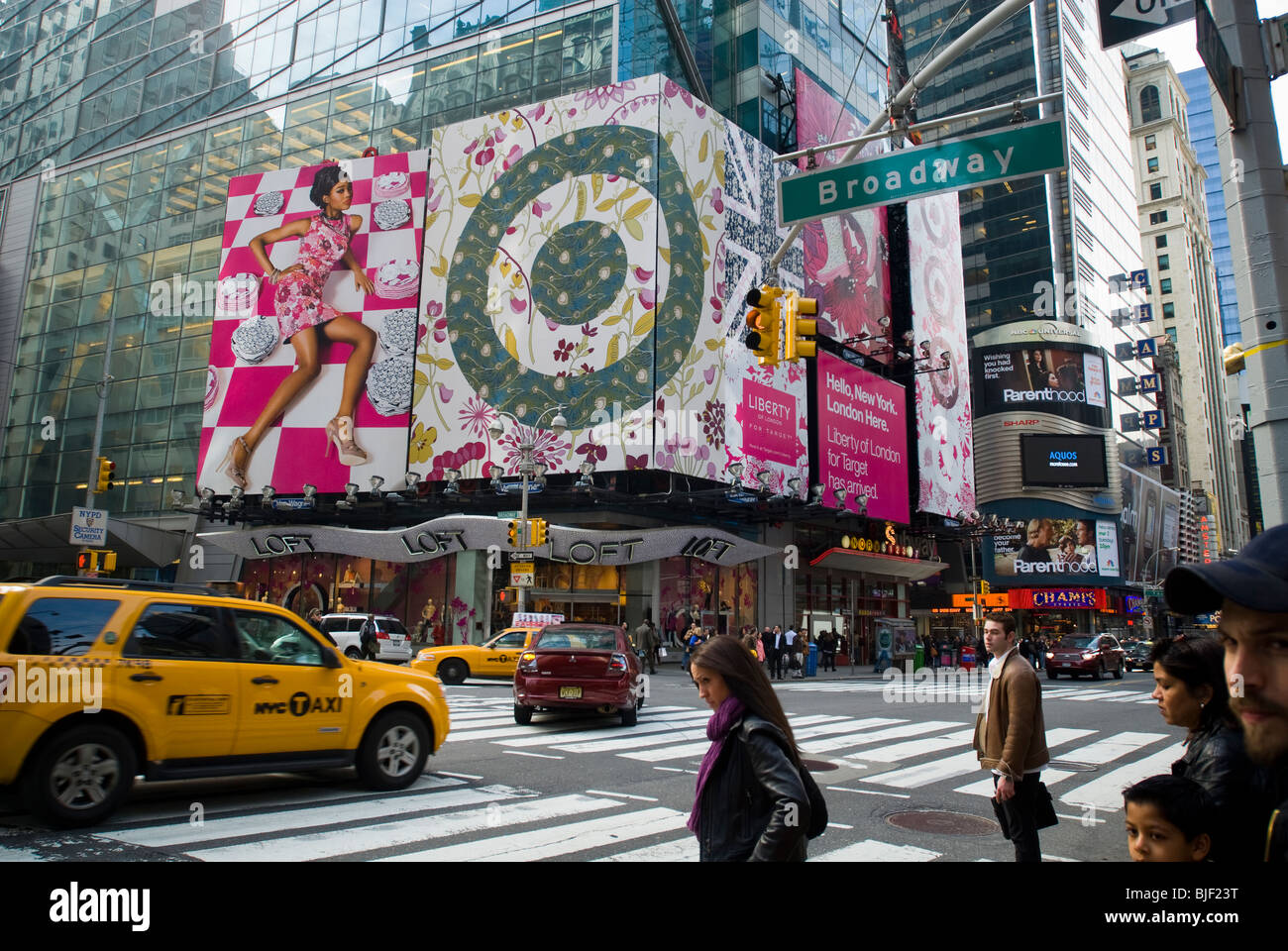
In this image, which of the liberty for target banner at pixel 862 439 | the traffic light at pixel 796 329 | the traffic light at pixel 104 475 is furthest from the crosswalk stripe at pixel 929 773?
the liberty for target banner at pixel 862 439

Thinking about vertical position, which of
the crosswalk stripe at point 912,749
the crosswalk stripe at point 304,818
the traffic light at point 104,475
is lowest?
the crosswalk stripe at point 912,749

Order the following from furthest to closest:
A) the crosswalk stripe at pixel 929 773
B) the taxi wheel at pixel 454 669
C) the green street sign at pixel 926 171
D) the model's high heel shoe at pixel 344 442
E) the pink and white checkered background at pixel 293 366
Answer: the pink and white checkered background at pixel 293 366 < the model's high heel shoe at pixel 344 442 < the taxi wheel at pixel 454 669 < the crosswalk stripe at pixel 929 773 < the green street sign at pixel 926 171

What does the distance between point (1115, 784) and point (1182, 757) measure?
7393 millimetres

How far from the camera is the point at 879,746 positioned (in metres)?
12.5

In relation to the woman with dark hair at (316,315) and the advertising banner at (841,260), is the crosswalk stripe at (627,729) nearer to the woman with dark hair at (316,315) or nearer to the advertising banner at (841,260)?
the woman with dark hair at (316,315)

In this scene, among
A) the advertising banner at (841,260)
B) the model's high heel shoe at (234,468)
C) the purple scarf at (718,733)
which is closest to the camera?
the purple scarf at (718,733)

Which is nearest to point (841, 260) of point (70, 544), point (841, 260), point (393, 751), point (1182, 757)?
point (841, 260)

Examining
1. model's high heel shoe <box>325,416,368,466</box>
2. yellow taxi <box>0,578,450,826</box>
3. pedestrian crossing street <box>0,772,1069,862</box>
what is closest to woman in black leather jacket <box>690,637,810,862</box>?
pedestrian crossing street <box>0,772,1069,862</box>

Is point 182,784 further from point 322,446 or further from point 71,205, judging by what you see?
point 71,205

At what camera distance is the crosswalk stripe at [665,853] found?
588 centimetres

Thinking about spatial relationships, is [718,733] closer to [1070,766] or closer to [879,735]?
[1070,766]

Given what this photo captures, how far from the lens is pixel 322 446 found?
122ft

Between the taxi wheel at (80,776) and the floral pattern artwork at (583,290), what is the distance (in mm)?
25968
